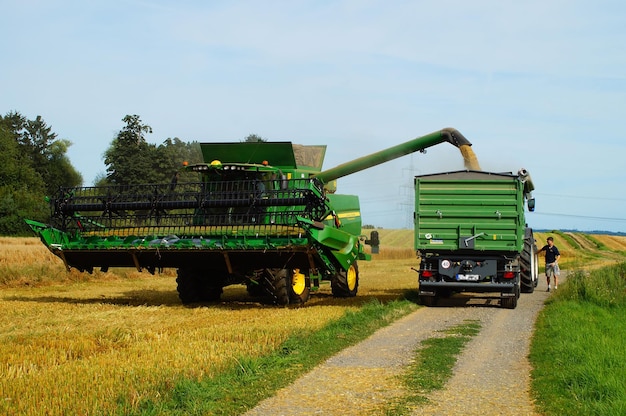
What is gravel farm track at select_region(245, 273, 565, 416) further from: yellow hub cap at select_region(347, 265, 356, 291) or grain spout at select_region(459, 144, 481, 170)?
grain spout at select_region(459, 144, 481, 170)

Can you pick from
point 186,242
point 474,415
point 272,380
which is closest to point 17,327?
point 186,242

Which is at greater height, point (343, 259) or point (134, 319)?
point (343, 259)

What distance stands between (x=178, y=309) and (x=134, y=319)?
6.34ft

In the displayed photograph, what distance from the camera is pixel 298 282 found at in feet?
51.4

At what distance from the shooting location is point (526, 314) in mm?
15016

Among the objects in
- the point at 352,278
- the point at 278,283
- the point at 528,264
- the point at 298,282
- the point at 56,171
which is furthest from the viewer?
the point at 56,171

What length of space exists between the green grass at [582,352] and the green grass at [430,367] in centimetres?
100

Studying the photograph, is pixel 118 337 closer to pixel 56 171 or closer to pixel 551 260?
pixel 551 260

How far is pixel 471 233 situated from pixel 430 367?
23.7 ft

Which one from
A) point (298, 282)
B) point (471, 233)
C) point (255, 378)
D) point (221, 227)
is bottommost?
point (255, 378)

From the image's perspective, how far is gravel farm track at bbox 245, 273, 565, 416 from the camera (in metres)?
6.94

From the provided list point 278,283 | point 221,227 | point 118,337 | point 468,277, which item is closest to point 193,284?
point 221,227

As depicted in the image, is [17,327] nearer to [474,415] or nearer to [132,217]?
[132,217]

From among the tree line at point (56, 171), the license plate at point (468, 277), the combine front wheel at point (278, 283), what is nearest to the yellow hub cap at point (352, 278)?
the license plate at point (468, 277)
